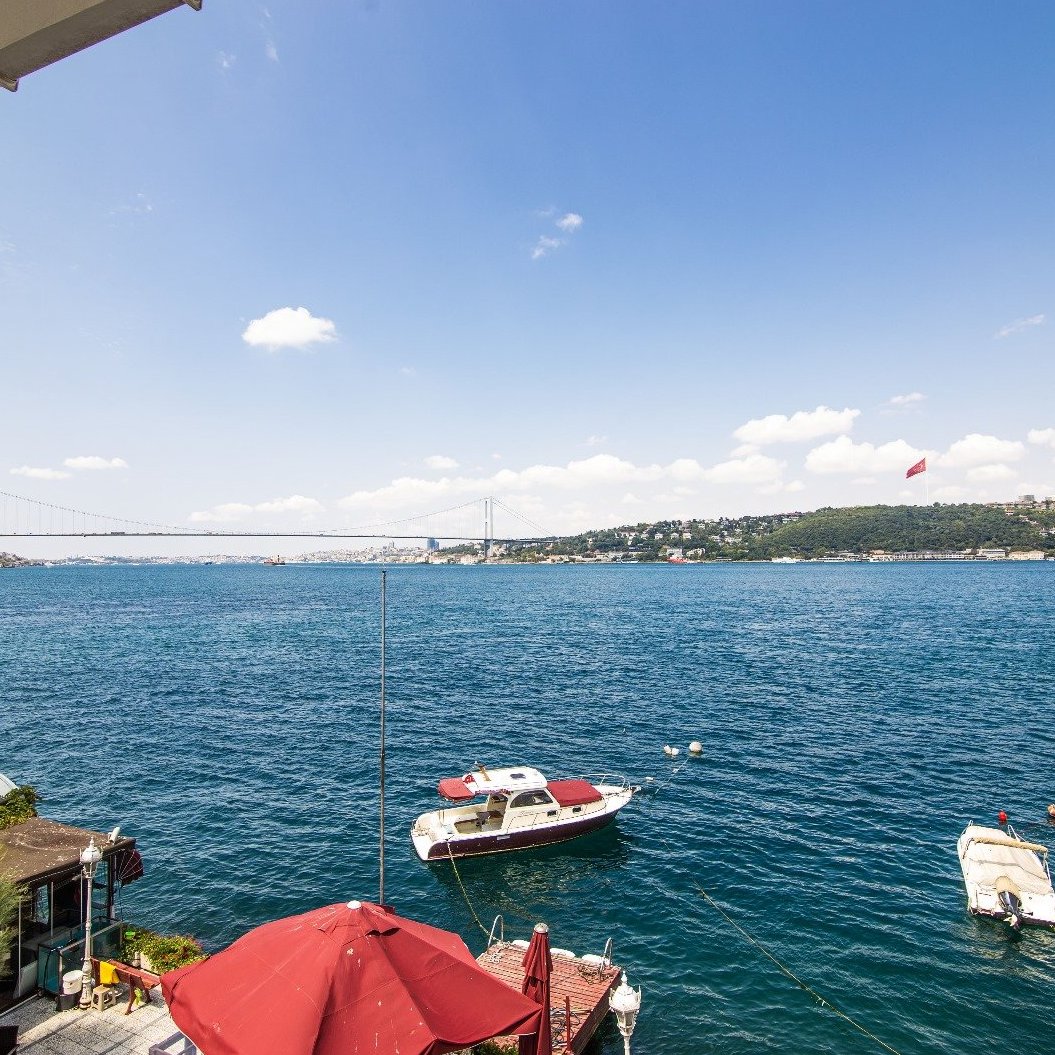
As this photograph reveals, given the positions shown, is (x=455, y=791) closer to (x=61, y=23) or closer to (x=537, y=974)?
(x=537, y=974)

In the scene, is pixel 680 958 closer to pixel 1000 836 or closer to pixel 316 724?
pixel 1000 836

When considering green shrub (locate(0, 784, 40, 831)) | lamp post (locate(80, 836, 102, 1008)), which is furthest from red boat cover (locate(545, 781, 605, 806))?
green shrub (locate(0, 784, 40, 831))

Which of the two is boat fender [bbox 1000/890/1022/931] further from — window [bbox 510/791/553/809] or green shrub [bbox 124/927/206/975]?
green shrub [bbox 124/927/206/975]

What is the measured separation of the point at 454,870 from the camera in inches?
906

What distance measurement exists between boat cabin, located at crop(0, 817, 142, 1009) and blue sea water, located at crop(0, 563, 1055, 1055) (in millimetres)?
5778

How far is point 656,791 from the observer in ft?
98.2

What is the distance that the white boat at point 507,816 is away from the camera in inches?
935

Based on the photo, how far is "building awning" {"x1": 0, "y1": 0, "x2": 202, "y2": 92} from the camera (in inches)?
139

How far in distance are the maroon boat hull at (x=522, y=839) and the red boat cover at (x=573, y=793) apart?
679 mm

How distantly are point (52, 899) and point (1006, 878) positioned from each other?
25.0 m

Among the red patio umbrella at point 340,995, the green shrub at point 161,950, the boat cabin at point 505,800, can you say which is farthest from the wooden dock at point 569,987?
the boat cabin at point 505,800

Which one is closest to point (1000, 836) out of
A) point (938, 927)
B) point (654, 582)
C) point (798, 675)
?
point (938, 927)

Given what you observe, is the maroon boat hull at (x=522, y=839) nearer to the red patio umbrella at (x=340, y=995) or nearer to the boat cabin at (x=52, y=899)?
the boat cabin at (x=52, y=899)

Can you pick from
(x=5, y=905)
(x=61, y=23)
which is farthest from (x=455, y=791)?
(x=61, y=23)
